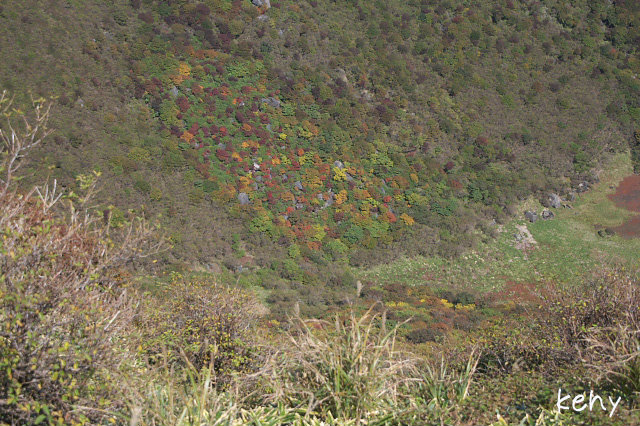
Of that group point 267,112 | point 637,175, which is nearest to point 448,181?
point 267,112

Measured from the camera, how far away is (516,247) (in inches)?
1347

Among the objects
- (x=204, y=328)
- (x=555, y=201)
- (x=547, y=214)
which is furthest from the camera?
(x=555, y=201)

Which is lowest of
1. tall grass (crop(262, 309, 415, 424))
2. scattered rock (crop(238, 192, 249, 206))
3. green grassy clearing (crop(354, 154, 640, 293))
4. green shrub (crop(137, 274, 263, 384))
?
scattered rock (crop(238, 192, 249, 206))

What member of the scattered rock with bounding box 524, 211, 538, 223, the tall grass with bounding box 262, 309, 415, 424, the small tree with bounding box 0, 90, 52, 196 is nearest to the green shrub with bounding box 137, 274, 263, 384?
the tall grass with bounding box 262, 309, 415, 424

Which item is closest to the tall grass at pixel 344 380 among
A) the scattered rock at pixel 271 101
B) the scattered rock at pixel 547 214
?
the scattered rock at pixel 271 101

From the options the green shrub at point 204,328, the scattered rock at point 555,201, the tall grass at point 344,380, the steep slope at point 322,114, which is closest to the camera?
the tall grass at point 344,380

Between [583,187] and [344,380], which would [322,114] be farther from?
[344,380]

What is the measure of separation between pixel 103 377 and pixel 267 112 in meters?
30.7

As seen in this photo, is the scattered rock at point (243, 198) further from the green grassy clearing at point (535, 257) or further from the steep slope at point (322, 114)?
the green grassy clearing at point (535, 257)

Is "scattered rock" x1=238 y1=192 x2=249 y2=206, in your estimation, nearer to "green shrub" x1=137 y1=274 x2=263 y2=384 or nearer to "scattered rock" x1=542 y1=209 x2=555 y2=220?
"green shrub" x1=137 y1=274 x2=263 y2=384

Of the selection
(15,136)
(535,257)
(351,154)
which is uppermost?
(15,136)

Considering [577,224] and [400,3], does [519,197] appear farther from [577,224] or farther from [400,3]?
[400,3]

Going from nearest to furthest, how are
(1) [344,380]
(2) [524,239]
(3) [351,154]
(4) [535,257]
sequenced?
1. (1) [344,380]
2. (4) [535,257]
3. (2) [524,239]
4. (3) [351,154]

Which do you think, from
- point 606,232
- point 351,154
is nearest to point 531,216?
point 606,232
